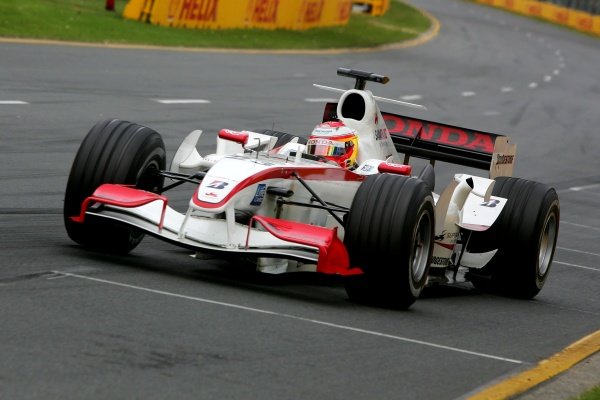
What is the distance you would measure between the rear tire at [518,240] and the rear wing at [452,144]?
47cm

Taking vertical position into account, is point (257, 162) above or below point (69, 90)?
above

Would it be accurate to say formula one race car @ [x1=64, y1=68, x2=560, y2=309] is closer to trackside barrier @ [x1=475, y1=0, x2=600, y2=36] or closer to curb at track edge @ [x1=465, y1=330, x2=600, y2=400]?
curb at track edge @ [x1=465, y1=330, x2=600, y2=400]

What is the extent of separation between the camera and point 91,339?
673 cm

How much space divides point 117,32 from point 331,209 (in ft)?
75.4

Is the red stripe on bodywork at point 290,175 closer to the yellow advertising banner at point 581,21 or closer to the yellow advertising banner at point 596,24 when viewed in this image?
the yellow advertising banner at point 596,24

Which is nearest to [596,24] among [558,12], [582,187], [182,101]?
[558,12]

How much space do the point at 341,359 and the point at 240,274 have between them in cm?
245

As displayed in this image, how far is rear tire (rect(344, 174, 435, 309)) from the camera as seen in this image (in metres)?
8.67

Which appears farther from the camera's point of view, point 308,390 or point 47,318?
point 47,318

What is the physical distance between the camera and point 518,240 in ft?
35.7

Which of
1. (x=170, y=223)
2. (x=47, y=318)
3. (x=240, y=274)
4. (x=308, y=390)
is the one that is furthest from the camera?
(x=240, y=274)

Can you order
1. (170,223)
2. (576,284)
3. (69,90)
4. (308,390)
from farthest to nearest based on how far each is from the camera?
(69,90), (576,284), (170,223), (308,390)

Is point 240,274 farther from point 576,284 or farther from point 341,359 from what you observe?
point 576,284

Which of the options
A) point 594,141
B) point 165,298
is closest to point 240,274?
point 165,298
